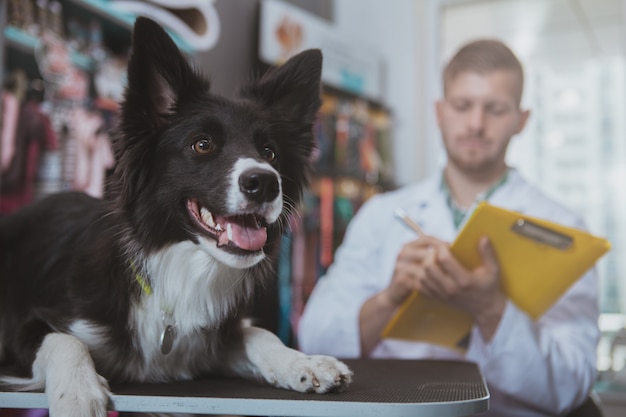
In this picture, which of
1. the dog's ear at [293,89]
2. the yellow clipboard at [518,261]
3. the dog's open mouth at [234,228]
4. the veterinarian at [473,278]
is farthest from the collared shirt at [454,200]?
the dog's open mouth at [234,228]

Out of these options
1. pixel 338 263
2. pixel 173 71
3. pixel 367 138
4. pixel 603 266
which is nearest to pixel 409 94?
pixel 367 138

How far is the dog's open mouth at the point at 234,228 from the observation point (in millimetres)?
1025

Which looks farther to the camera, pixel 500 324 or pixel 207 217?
pixel 500 324

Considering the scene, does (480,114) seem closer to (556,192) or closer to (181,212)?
(181,212)

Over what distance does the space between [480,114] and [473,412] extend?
41.5 inches

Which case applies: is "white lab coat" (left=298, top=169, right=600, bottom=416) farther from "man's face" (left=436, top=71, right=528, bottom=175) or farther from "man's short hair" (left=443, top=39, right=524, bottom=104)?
"man's short hair" (left=443, top=39, right=524, bottom=104)

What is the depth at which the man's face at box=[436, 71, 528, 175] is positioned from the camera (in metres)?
1.77

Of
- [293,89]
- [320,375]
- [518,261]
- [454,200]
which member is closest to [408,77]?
[454,200]

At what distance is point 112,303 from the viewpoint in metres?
1.08

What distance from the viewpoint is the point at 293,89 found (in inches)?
50.4

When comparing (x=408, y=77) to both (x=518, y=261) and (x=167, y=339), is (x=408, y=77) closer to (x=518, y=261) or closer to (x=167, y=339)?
(x=518, y=261)

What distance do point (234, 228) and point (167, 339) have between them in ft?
0.77

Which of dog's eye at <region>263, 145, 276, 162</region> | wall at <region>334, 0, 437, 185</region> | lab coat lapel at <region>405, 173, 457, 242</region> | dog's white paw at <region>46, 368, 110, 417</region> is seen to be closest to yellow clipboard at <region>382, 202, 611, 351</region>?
lab coat lapel at <region>405, 173, 457, 242</region>

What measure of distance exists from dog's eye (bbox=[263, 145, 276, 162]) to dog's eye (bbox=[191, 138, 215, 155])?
0.10 meters
